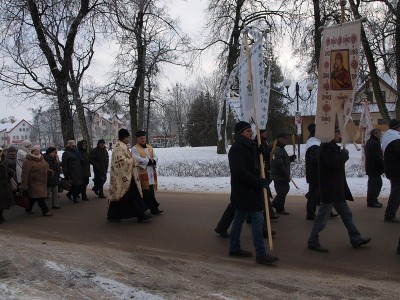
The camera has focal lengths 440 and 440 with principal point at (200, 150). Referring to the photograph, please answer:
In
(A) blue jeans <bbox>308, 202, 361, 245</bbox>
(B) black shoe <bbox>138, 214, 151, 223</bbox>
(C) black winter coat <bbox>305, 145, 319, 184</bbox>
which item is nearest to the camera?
Answer: (A) blue jeans <bbox>308, 202, 361, 245</bbox>

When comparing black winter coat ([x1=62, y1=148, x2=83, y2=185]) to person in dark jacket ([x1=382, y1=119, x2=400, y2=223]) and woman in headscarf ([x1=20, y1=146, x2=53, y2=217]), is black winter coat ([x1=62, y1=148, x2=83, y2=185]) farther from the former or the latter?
person in dark jacket ([x1=382, y1=119, x2=400, y2=223])

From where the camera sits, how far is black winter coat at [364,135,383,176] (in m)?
9.34

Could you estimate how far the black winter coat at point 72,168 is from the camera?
1153cm

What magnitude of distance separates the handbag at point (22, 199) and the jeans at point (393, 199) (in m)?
7.92

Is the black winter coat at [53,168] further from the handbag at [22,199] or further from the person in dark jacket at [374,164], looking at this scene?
the person in dark jacket at [374,164]

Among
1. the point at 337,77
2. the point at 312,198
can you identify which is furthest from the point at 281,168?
the point at 337,77

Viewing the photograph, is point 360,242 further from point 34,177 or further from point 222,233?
point 34,177

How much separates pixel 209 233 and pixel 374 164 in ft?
13.4

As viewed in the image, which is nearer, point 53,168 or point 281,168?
point 281,168

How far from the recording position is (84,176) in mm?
12273

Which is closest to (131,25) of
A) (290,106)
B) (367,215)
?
(367,215)

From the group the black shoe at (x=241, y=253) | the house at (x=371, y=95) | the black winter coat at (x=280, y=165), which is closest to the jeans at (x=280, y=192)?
the black winter coat at (x=280, y=165)

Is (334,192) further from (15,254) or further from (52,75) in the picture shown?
(52,75)

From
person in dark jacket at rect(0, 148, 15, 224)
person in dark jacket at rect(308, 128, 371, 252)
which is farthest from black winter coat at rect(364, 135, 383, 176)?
person in dark jacket at rect(0, 148, 15, 224)
